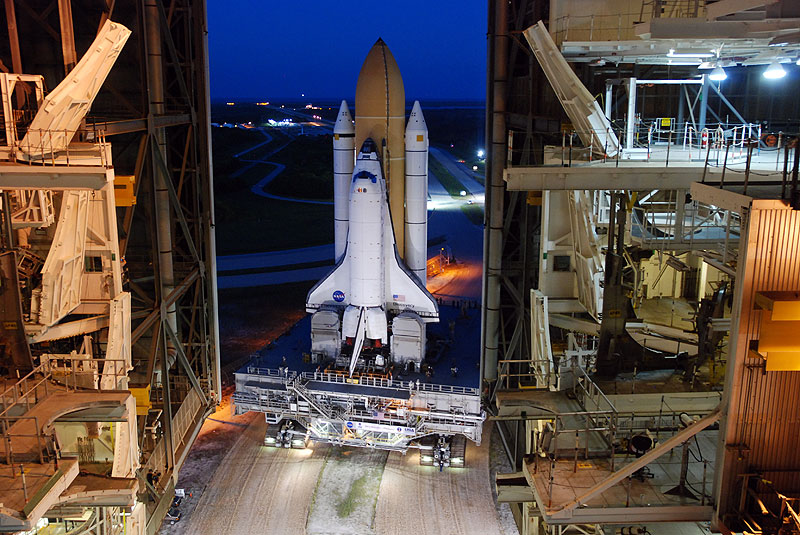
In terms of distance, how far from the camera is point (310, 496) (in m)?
21.3

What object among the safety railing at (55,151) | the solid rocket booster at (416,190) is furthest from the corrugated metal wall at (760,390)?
the solid rocket booster at (416,190)

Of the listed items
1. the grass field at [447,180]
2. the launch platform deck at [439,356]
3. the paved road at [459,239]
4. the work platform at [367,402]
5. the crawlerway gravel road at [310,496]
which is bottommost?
the crawlerway gravel road at [310,496]

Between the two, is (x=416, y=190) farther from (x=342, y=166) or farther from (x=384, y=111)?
(x=384, y=111)

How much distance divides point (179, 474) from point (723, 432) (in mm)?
17816

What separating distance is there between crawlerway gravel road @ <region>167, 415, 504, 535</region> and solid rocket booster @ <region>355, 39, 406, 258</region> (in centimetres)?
1003

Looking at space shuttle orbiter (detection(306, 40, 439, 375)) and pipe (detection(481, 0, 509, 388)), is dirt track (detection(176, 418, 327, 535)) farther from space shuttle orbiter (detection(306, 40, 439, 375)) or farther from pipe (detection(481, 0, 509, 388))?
pipe (detection(481, 0, 509, 388))

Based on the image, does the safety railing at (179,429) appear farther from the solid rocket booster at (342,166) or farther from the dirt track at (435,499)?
the solid rocket booster at (342,166)

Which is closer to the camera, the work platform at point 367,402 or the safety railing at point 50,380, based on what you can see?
the safety railing at point 50,380

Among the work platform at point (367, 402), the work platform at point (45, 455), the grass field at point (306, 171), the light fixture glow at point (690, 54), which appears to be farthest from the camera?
the grass field at point (306, 171)

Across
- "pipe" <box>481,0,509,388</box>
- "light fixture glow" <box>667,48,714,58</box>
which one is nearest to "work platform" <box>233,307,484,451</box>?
"pipe" <box>481,0,509,388</box>

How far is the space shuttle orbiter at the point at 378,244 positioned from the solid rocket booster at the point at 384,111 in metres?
0.04

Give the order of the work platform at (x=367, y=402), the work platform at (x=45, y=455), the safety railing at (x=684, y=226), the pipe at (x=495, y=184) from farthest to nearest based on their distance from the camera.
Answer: the work platform at (x=367, y=402) < the pipe at (x=495, y=184) < the safety railing at (x=684, y=226) < the work platform at (x=45, y=455)

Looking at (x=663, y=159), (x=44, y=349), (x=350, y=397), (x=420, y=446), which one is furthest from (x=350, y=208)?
(x=663, y=159)

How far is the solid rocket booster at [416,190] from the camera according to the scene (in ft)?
87.4
